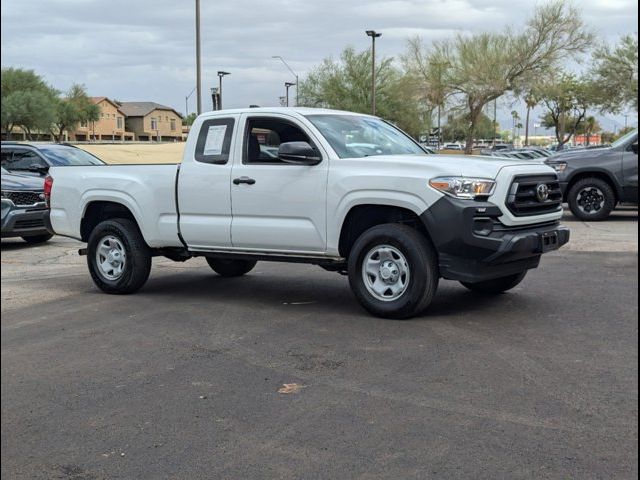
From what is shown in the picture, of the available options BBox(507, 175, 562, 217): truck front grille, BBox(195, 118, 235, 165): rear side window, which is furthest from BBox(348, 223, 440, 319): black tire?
BBox(195, 118, 235, 165): rear side window

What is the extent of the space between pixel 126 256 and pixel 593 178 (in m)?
10.5

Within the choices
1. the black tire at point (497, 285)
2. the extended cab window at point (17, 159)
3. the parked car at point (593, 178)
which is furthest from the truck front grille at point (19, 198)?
the parked car at point (593, 178)

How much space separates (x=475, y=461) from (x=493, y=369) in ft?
5.34

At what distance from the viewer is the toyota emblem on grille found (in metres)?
6.61

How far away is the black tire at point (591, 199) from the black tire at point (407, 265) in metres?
9.72

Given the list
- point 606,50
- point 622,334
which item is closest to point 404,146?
point 622,334

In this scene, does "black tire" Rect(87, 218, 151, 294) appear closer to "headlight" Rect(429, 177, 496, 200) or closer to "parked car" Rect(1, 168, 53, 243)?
"parked car" Rect(1, 168, 53, 243)

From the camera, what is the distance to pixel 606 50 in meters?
33.2

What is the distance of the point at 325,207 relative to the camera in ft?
23.2

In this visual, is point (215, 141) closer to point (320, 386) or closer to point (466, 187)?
point (466, 187)

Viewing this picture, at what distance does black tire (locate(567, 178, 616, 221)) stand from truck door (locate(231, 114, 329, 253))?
9581 millimetres

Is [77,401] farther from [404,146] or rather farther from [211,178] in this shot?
[404,146]

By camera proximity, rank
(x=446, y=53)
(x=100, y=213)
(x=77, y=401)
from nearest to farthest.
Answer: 1. (x=77, y=401)
2. (x=100, y=213)
3. (x=446, y=53)

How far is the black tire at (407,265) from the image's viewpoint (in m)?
6.62
